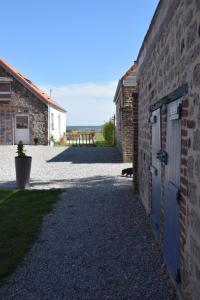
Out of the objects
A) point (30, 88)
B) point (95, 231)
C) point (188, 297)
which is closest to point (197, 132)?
point (188, 297)

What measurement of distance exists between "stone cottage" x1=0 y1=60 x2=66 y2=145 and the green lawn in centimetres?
1929

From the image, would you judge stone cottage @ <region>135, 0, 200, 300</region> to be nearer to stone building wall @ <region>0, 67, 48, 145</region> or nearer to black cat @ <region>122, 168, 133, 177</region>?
black cat @ <region>122, 168, 133, 177</region>

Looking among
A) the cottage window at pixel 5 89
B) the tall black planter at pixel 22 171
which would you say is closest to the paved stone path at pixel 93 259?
the tall black planter at pixel 22 171

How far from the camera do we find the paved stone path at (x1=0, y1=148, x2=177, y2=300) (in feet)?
13.6

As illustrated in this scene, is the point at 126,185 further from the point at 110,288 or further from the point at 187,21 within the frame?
A: the point at 187,21

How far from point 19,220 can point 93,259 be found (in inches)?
101

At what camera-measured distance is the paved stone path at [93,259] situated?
13.6 feet

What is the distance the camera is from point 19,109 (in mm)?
29594

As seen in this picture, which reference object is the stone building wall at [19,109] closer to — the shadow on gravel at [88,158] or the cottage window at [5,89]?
the cottage window at [5,89]

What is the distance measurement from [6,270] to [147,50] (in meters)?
4.38

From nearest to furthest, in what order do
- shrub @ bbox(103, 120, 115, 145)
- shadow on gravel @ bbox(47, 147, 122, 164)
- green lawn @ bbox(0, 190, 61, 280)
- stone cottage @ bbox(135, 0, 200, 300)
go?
1. stone cottage @ bbox(135, 0, 200, 300)
2. green lawn @ bbox(0, 190, 61, 280)
3. shadow on gravel @ bbox(47, 147, 122, 164)
4. shrub @ bbox(103, 120, 115, 145)

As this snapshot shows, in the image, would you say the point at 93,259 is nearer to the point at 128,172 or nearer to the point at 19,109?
the point at 128,172

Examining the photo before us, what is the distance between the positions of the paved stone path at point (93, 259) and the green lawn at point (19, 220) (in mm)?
157

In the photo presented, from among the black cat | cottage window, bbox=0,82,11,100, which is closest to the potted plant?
the black cat
